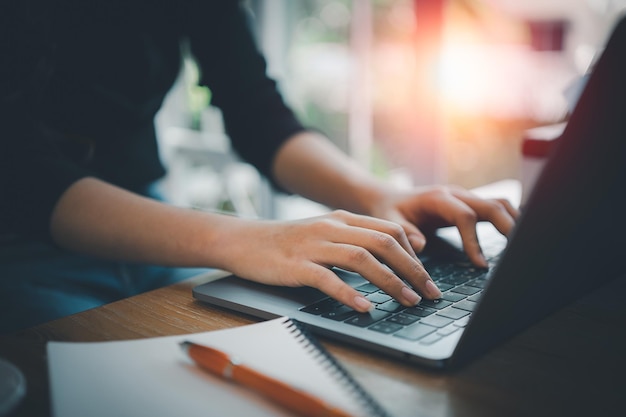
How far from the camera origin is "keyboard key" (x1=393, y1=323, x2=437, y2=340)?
42cm

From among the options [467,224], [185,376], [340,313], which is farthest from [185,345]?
[467,224]

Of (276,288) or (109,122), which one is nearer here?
(276,288)

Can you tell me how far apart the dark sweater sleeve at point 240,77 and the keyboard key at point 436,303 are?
0.56m

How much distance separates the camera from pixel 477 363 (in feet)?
1.33

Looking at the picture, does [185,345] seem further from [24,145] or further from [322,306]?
[24,145]

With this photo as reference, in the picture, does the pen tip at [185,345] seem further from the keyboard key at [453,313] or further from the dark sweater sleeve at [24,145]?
the dark sweater sleeve at [24,145]

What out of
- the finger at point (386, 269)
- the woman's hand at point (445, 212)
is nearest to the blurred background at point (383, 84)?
the woman's hand at point (445, 212)

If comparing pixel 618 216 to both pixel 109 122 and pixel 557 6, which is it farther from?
pixel 557 6

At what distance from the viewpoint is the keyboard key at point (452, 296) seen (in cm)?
50

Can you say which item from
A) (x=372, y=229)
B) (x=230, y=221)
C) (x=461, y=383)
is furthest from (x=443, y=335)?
(x=230, y=221)

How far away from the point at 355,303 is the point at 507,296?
0.43ft

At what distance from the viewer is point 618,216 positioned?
1.50 feet

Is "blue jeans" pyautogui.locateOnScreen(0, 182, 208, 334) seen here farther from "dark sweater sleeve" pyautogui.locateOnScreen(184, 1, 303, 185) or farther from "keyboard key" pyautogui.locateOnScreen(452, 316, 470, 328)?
"keyboard key" pyautogui.locateOnScreen(452, 316, 470, 328)

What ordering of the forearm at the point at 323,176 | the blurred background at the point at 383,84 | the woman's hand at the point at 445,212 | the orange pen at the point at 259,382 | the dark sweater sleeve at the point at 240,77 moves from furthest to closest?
the blurred background at the point at 383,84 → the dark sweater sleeve at the point at 240,77 → the forearm at the point at 323,176 → the woman's hand at the point at 445,212 → the orange pen at the point at 259,382
